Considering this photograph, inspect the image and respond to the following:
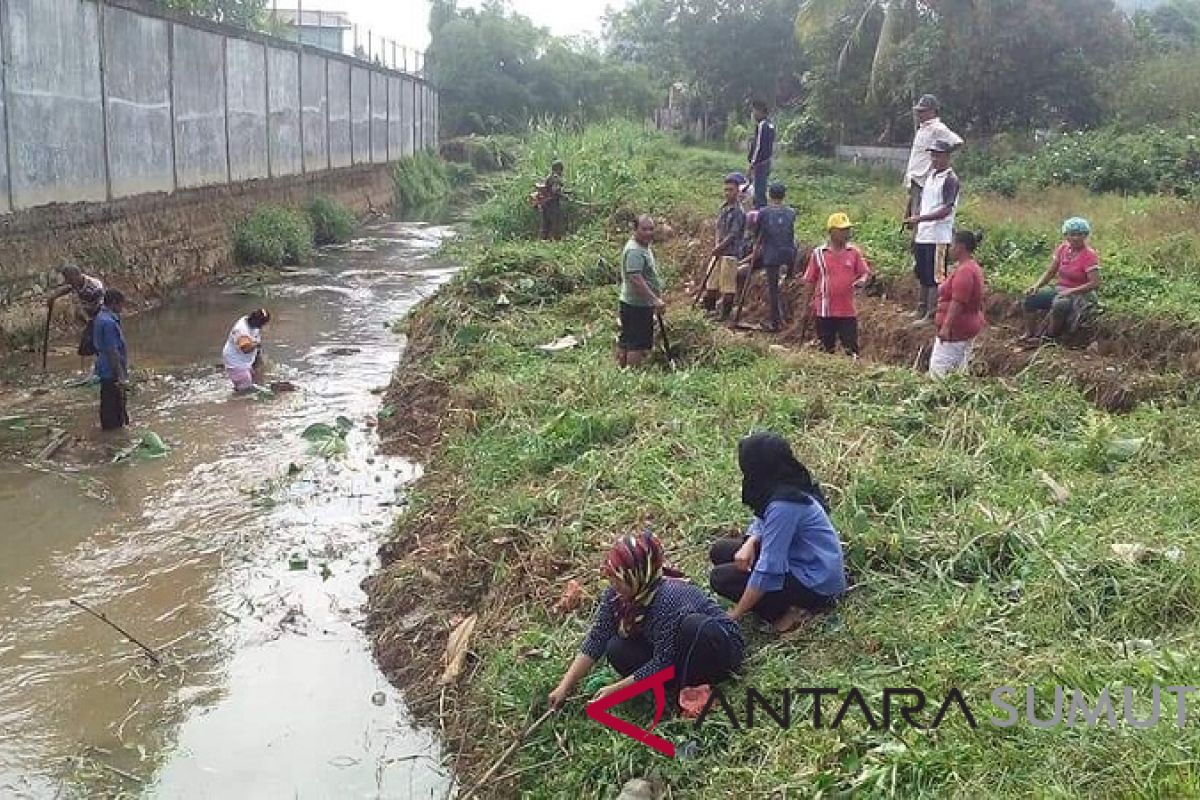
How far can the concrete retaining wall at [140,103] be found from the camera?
1314 cm

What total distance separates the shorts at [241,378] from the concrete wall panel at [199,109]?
27.3 feet

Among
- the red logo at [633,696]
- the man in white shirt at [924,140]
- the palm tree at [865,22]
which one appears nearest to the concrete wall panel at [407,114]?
the palm tree at [865,22]

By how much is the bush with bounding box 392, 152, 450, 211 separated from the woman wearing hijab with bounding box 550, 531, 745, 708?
32.1 meters

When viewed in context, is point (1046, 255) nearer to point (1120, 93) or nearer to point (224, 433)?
point (224, 433)

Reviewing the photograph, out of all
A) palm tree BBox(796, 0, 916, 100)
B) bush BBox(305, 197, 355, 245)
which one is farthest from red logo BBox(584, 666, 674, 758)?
bush BBox(305, 197, 355, 245)

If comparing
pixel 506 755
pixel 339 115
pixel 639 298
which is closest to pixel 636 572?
pixel 506 755

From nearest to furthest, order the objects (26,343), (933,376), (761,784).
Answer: (761,784)
(933,376)
(26,343)

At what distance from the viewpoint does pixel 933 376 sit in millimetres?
7660

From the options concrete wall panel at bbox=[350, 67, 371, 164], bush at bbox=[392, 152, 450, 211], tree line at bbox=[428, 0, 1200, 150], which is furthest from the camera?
bush at bbox=[392, 152, 450, 211]

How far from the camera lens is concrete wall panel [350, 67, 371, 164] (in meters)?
31.7

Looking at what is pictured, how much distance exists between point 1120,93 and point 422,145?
3031 cm

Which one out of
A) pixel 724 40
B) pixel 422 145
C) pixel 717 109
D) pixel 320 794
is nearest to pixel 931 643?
pixel 320 794

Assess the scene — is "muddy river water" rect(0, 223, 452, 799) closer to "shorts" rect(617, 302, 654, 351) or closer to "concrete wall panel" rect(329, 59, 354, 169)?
"shorts" rect(617, 302, 654, 351)

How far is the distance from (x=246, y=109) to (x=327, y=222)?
346cm
